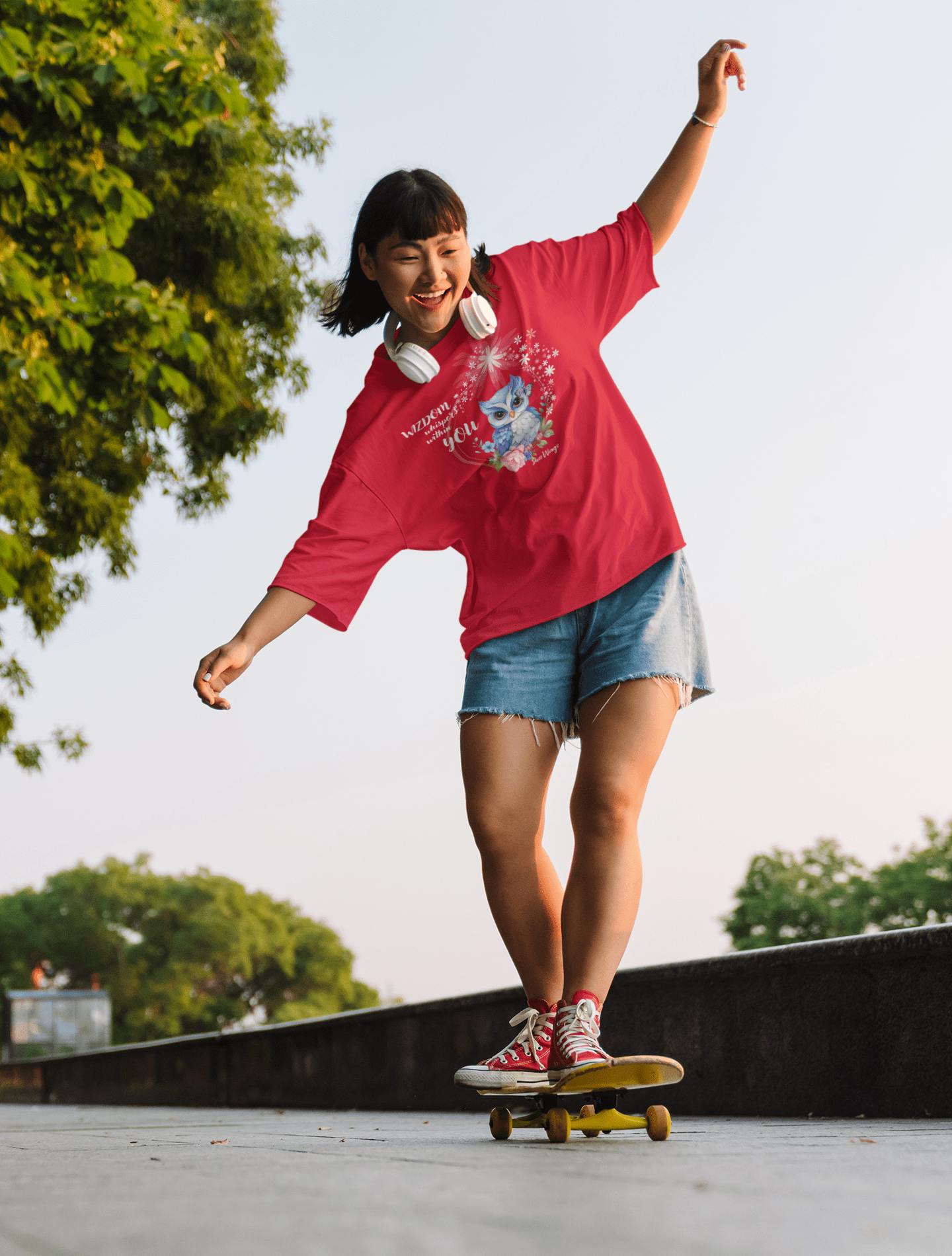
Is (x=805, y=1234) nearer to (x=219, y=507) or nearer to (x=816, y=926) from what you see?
(x=219, y=507)

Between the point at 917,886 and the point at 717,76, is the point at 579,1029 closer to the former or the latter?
the point at 717,76

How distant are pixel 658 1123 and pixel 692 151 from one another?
92.5 inches

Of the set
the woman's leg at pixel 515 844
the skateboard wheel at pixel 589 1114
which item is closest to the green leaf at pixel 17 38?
the woman's leg at pixel 515 844

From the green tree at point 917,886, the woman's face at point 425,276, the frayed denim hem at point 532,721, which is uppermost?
the green tree at point 917,886

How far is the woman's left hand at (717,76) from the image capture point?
3.27 m

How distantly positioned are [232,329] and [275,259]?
862 millimetres

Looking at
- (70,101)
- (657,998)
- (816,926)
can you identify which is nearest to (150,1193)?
(657,998)

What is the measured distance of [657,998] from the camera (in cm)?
452

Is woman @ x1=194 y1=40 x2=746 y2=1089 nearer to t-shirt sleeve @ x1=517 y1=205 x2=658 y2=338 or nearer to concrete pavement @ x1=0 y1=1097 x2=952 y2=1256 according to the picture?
t-shirt sleeve @ x1=517 y1=205 x2=658 y2=338

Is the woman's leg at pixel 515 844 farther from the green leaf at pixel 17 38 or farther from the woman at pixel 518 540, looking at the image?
the green leaf at pixel 17 38

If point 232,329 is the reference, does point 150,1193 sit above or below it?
below

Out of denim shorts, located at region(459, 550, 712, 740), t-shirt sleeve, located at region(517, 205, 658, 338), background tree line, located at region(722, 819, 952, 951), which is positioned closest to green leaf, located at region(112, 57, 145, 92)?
t-shirt sleeve, located at region(517, 205, 658, 338)

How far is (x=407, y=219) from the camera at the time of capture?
3.02 metres

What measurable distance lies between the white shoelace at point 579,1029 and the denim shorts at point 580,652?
69 cm
